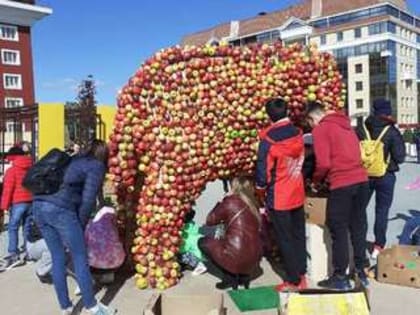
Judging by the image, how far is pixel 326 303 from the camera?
3.96 meters

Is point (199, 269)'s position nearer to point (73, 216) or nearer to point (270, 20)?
point (73, 216)

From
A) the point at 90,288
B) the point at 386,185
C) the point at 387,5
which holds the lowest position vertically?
the point at 90,288

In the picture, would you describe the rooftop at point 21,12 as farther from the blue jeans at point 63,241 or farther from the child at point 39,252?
the blue jeans at point 63,241

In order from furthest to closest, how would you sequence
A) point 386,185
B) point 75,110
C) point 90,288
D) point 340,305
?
point 75,110, point 386,185, point 90,288, point 340,305

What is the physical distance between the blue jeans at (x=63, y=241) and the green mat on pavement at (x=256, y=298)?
138cm

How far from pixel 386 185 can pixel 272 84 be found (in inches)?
71.9

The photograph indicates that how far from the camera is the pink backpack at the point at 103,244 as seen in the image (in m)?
6.23

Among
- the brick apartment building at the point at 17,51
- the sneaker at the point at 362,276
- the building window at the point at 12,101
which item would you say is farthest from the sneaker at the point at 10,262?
the building window at the point at 12,101

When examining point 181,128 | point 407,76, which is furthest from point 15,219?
point 407,76

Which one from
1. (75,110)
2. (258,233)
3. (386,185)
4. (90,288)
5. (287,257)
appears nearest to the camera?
(90,288)

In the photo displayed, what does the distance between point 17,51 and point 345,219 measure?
5519 cm

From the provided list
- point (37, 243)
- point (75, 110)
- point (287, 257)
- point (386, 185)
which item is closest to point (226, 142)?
point (287, 257)

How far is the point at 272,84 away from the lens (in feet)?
21.5

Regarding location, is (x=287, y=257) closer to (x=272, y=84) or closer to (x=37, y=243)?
(x=272, y=84)
